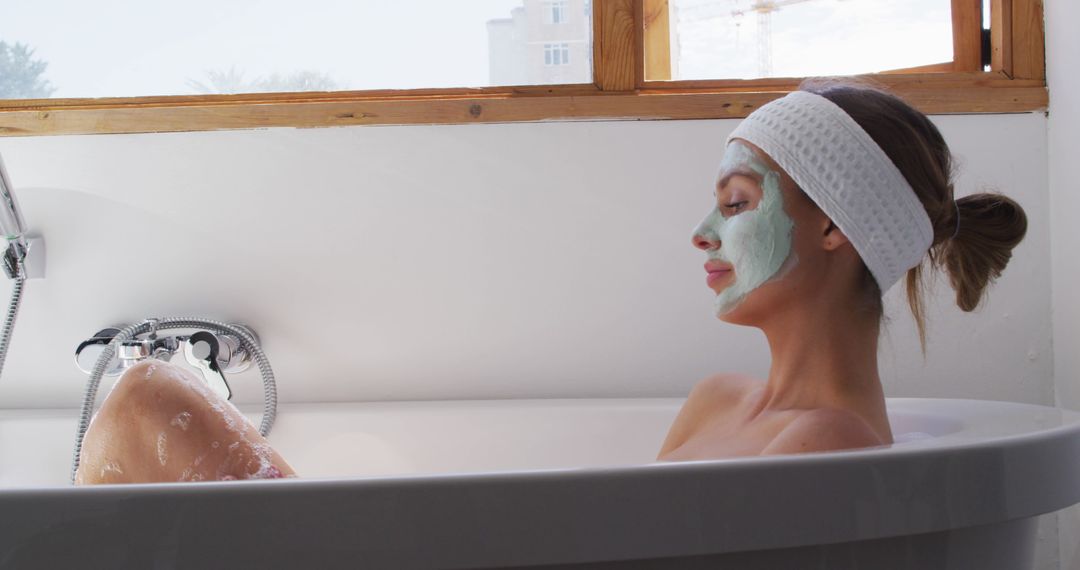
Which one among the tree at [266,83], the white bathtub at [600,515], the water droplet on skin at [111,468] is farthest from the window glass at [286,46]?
the white bathtub at [600,515]

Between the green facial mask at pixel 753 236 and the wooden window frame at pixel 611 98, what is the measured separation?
0.69 m

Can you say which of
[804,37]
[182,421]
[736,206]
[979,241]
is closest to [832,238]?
[736,206]

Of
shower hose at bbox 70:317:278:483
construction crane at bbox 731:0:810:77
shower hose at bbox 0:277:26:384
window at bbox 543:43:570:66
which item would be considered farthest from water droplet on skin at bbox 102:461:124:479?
construction crane at bbox 731:0:810:77

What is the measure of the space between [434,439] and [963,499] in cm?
102

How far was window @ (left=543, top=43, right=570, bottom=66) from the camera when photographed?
6.33ft

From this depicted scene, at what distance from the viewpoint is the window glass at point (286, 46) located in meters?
1.94

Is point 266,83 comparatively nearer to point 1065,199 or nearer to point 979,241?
point 979,241

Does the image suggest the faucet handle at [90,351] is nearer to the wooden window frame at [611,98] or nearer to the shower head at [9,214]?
the shower head at [9,214]

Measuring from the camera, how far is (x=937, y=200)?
1.08m

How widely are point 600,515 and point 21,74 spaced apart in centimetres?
181

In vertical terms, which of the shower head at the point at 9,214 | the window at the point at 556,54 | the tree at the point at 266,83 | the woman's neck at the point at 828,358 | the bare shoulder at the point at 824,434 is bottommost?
the bare shoulder at the point at 824,434

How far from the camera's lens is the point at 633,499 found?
0.74m

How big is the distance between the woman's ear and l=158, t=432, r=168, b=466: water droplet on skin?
2.59 ft

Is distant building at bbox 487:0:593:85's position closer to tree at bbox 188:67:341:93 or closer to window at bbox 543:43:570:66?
window at bbox 543:43:570:66
